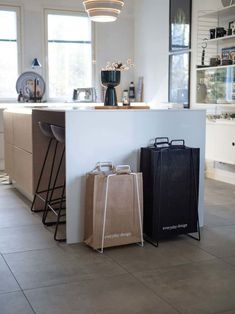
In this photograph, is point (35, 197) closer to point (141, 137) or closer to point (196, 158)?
point (141, 137)

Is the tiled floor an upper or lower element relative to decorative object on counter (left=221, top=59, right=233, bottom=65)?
lower

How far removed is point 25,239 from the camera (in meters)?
3.47

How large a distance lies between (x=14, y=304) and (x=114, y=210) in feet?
3.47

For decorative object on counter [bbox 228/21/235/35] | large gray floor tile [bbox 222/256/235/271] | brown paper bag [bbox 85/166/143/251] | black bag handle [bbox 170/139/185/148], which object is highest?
decorative object on counter [bbox 228/21/235/35]

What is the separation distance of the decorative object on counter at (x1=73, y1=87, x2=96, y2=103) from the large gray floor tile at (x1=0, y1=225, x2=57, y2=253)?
3915 millimetres

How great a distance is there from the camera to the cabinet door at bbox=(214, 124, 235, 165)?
5336 mm

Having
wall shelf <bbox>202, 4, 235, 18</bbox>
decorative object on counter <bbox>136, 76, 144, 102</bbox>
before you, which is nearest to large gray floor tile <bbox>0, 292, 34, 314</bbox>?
wall shelf <bbox>202, 4, 235, 18</bbox>

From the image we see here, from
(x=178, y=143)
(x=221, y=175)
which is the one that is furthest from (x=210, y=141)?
(x=178, y=143)

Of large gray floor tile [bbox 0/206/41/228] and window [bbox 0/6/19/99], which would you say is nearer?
large gray floor tile [bbox 0/206/41/228]

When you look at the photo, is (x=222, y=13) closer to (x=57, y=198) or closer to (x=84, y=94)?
(x=84, y=94)

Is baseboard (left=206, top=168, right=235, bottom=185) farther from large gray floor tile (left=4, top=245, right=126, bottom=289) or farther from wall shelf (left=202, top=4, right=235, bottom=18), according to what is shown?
large gray floor tile (left=4, top=245, right=126, bottom=289)

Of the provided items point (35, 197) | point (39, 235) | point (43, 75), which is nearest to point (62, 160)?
point (35, 197)

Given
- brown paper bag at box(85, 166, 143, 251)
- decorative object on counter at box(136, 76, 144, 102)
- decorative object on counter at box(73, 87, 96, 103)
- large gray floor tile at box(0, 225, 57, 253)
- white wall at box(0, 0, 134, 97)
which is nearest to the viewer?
brown paper bag at box(85, 166, 143, 251)

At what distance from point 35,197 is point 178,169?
63.7 inches
